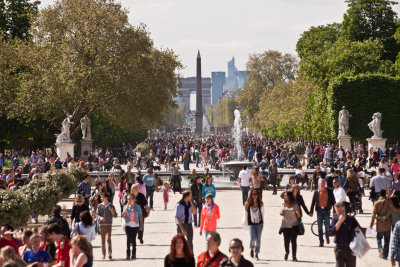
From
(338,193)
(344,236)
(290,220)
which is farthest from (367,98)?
(344,236)

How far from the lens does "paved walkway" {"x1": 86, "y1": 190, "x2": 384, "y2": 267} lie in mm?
13502

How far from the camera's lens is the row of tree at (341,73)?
51.7 meters

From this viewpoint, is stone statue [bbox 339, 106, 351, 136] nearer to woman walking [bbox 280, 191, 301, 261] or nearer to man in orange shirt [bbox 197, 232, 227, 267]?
woman walking [bbox 280, 191, 301, 261]

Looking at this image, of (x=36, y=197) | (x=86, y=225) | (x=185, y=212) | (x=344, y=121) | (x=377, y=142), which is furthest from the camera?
(x=344, y=121)

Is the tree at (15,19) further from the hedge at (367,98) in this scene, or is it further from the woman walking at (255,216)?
the woman walking at (255,216)

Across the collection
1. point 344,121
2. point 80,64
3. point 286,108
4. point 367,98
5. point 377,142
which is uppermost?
point 80,64

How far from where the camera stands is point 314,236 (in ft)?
55.9

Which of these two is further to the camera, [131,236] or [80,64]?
[80,64]

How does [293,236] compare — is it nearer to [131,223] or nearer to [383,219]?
[383,219]

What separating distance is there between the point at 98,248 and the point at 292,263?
469 centimetres

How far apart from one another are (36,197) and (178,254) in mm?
10769

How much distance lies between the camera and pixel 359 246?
428 inches

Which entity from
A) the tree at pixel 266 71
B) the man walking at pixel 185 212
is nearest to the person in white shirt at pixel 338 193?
the man walking at pixel 185 212

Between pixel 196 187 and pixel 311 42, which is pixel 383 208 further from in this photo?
pixel 311 42
